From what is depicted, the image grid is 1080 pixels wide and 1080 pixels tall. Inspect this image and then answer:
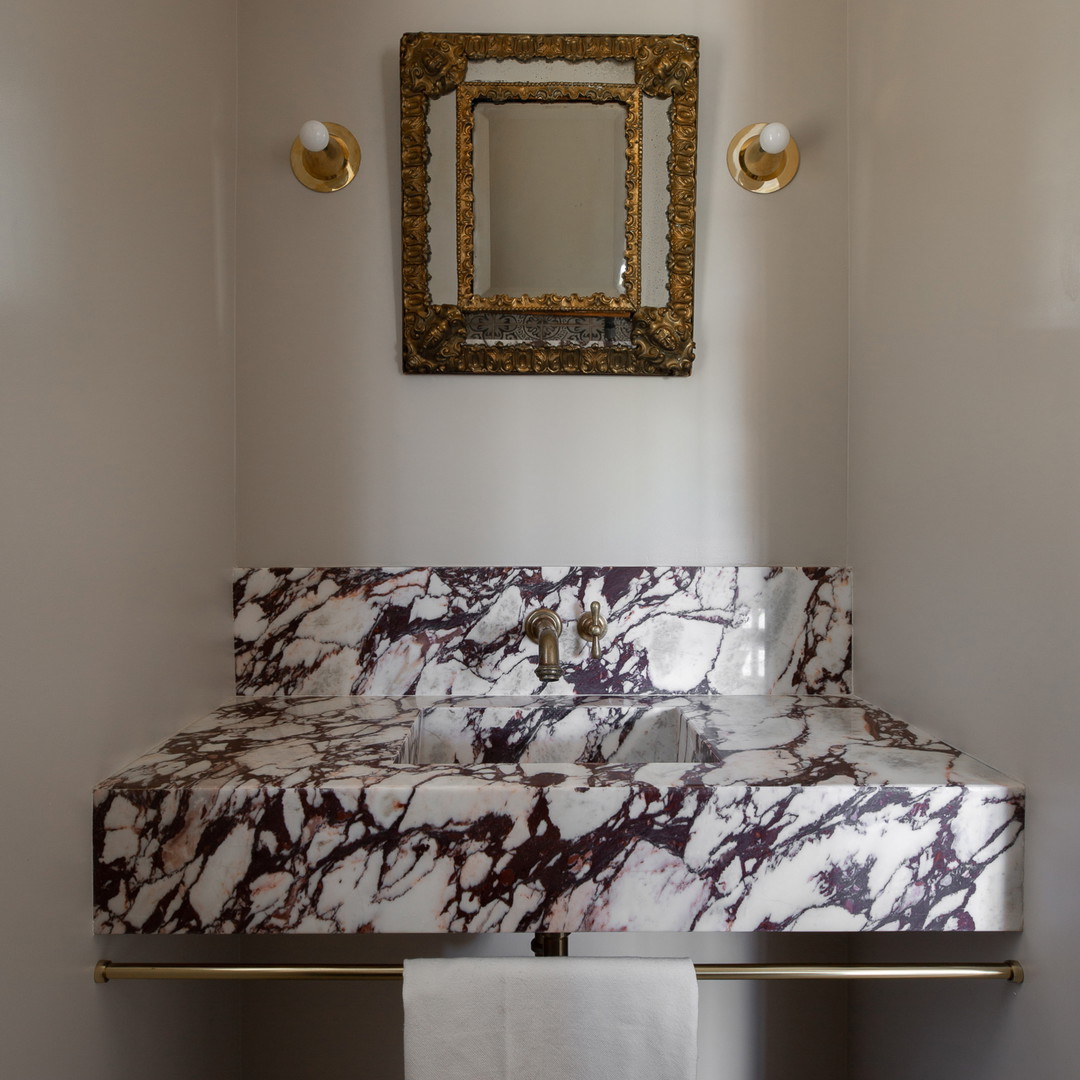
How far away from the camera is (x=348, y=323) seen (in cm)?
143

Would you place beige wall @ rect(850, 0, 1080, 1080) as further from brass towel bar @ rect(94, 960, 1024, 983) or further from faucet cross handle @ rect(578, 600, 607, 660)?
faucet cross handle @ rect(578, 600, 607, 660)

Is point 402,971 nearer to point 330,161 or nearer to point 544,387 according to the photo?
point 544,387

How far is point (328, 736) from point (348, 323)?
690 millimetres

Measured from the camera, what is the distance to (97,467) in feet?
3.10

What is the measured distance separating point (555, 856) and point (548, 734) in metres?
0.41

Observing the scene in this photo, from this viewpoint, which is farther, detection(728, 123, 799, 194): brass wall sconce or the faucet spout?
detection(728, 123, 799, 194): brass wall sconce

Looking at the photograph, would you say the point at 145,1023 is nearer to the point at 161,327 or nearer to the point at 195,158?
the point at 161,327

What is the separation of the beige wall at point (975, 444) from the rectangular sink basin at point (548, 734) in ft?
1.18

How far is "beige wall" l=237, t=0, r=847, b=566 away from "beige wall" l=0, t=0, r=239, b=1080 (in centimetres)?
12

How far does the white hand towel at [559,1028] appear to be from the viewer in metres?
0.91

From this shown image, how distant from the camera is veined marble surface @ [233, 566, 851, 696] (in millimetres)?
1411

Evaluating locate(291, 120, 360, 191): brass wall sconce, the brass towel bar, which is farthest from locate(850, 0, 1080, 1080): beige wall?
locate(291, 120, 360, 191): brass wall sconce

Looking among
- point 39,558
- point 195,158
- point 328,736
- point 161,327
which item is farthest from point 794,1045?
point 195,158

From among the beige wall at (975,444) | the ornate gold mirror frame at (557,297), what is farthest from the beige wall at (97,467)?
the beige wall at (975,444)
